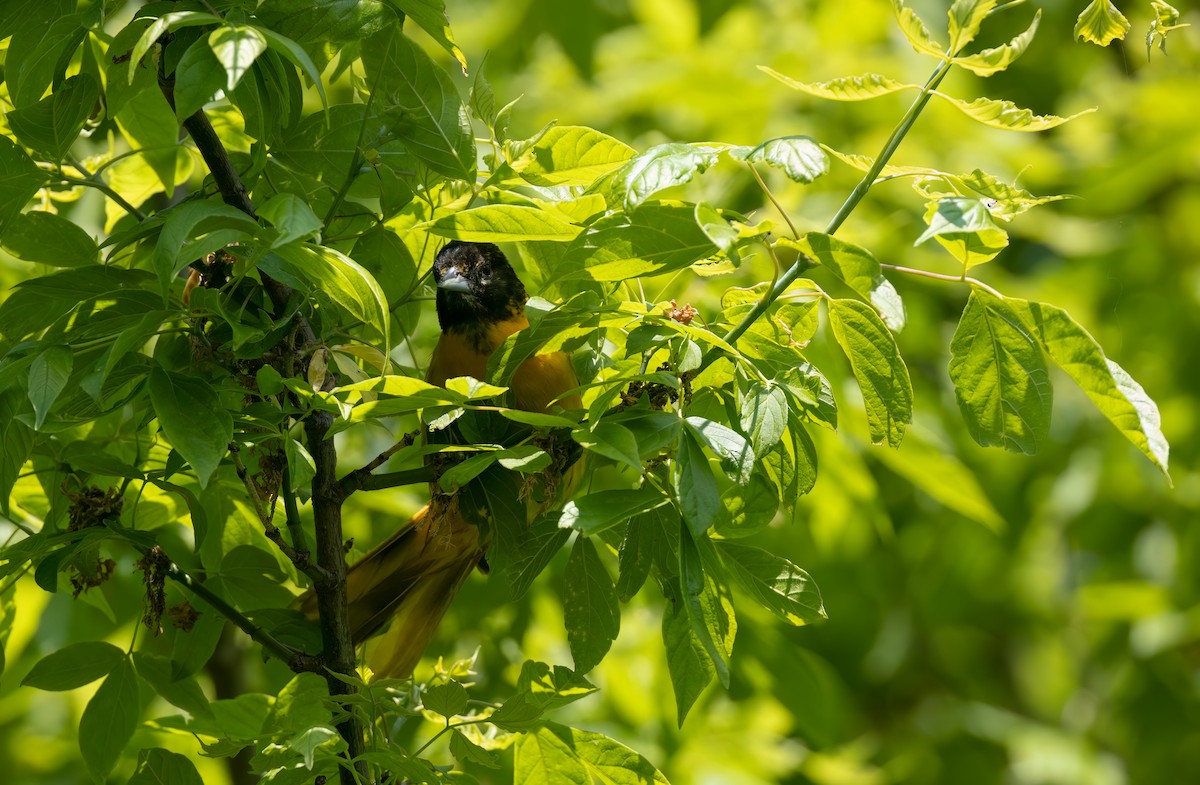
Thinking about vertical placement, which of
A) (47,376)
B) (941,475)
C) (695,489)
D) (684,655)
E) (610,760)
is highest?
(47,376)

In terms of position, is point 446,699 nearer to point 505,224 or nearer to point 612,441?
point 612,441

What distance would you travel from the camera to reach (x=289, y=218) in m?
1.32

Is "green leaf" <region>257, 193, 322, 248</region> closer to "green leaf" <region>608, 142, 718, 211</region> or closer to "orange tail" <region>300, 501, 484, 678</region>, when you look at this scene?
"green leaf" <region>608, 142, 718, 211</region>

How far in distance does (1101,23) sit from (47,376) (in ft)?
4.34

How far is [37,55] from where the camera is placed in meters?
1.58

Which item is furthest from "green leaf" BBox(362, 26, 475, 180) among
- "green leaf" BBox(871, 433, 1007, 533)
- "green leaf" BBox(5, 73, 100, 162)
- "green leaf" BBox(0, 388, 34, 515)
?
"green leaf" BBox(871, 433, 1007, 533)

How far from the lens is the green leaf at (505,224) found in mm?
1469

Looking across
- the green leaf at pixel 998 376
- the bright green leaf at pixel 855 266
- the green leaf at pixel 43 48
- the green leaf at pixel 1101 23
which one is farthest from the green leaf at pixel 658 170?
the green leaf at pixel 43 48

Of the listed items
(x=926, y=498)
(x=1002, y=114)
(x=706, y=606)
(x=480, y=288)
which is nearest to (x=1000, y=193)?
(x=1002, y=114)

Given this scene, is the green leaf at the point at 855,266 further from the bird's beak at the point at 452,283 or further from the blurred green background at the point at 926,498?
the blurred green background at the point at 926,498

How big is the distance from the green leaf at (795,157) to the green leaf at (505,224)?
26 centimetres

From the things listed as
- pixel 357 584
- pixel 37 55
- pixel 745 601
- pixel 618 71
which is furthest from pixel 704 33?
pixel 37 55

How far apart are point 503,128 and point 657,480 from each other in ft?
1.79

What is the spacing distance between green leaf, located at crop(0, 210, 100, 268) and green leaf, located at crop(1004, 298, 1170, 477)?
1.32 meters
